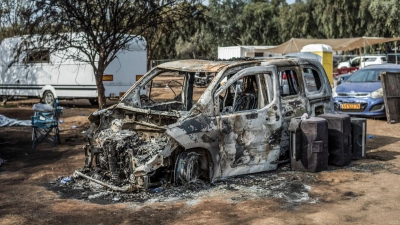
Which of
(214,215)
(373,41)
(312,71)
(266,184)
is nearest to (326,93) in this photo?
(312,71)

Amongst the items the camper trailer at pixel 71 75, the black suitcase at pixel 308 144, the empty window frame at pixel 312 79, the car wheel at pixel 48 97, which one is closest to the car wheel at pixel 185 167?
the black suitcase at pixel 308 144

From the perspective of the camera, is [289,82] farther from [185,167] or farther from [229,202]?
[229,202]

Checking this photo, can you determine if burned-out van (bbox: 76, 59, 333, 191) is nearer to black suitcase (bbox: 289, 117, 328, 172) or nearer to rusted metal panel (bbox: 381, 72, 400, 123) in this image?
black suitcase (bbox: 289, 117, 328, 172)

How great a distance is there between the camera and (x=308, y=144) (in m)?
8.13

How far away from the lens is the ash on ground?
6.89 metres

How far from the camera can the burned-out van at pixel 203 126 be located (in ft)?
23.5

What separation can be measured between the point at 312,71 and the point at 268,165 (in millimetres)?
2323

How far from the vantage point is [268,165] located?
26.6 ft

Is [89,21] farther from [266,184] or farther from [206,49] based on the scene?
[206,49]

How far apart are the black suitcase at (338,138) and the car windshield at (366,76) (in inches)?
313

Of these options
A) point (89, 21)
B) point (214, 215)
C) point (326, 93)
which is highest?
point (89, 21)

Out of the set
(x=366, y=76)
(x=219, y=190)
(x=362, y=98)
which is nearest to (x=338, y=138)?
(x=219, y=190)

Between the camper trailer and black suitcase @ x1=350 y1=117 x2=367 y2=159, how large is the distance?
1050 centimetres

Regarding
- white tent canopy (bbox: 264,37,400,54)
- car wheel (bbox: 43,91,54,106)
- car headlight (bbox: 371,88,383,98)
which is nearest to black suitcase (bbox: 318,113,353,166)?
car headlight (bbox: 371,88,383,98)
